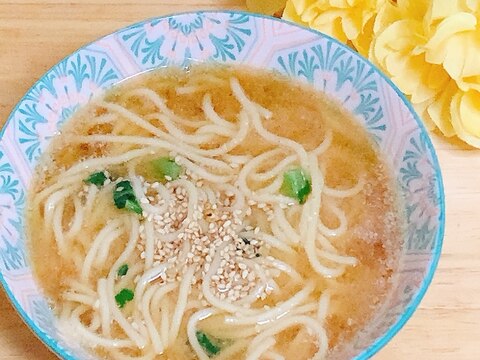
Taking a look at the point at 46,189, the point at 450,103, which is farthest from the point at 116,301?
the point at 450,103

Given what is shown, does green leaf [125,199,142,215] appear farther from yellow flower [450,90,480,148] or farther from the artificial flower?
yellow flower [450,90,480,148]

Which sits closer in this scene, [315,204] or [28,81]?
[315,204]

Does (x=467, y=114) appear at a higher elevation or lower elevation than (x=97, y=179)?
lower

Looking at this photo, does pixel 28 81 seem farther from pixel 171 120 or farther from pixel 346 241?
pixel 346 241

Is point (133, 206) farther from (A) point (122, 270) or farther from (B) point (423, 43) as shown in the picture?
(B) point (423, 43)

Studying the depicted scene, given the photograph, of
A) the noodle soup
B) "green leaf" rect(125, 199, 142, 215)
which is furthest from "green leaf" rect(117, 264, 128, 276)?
"green leaf" rect(125, 199, 142, 215)

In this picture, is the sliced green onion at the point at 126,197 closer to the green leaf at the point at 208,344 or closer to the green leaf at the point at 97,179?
the green leaf at the point at 97,179

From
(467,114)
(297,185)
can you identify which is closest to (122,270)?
(297,185)
